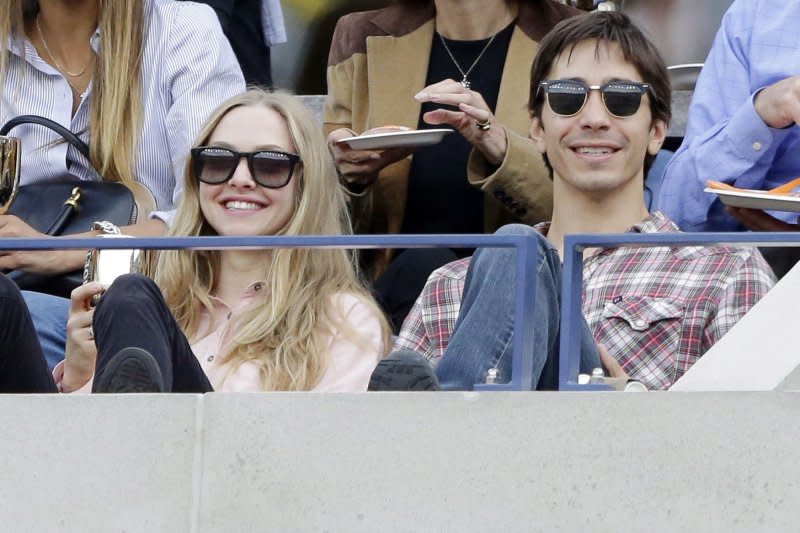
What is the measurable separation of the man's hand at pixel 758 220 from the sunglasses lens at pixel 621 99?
1.16ft

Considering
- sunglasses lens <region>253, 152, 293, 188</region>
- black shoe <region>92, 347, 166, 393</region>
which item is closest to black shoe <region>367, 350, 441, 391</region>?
black shoe <region>92, 347, 166, 393</region>

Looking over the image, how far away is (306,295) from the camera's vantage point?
4.69 m

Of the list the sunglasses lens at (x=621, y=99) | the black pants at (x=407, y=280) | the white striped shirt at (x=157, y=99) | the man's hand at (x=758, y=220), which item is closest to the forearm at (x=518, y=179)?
the black pants at (x=407, y=280)

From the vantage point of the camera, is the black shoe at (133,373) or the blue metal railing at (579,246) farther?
the black shoe at (133,373)

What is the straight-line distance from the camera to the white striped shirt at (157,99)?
5.50 metres

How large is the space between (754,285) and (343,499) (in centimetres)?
143

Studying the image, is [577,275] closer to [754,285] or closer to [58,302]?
[754,285]

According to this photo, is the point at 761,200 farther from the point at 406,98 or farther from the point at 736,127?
the point at 406,98

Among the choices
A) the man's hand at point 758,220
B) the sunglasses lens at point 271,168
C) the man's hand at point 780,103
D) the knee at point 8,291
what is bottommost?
the knee at point 8,291

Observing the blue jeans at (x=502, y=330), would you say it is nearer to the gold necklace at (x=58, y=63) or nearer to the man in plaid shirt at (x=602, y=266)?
the man in plaid shirt at (x=602, y=266)

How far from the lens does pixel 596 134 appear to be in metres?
4.89

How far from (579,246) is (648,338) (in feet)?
3.08

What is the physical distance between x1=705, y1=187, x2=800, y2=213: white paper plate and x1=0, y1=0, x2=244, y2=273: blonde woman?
171 cm

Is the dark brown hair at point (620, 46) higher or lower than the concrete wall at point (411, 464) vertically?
higher
